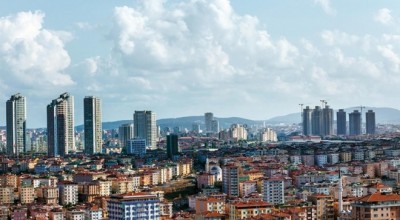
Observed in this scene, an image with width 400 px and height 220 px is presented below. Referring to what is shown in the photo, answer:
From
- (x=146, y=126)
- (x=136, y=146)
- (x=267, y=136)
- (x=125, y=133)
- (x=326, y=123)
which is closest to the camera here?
(x=136, y=146)

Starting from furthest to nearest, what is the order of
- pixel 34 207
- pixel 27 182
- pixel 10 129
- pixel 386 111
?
pixel 386 111, pixel 10 129, pixel 27 182, pixel 34 207

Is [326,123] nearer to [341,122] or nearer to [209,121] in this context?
[341,122]

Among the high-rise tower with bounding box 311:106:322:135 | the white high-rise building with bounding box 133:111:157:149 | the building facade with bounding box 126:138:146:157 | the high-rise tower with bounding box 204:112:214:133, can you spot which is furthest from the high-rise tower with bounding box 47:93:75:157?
the high-rise tower with bounding box 204:112:214:133

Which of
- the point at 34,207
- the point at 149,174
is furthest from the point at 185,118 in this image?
the point at 34,207

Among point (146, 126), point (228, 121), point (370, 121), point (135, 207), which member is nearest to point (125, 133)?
point (146, 126)

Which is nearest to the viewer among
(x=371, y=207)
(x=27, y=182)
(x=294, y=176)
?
(x=371, y=207)

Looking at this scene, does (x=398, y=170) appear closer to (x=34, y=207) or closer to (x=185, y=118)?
(x=34, y=207)

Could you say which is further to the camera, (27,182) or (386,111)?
(386,111)

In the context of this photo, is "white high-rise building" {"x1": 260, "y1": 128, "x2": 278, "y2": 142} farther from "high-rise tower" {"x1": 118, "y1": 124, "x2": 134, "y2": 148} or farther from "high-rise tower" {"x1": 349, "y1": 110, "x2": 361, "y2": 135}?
"high-rise tower" {"x1": 118, "y1": 124, "x2": 134, "y2": 148}
